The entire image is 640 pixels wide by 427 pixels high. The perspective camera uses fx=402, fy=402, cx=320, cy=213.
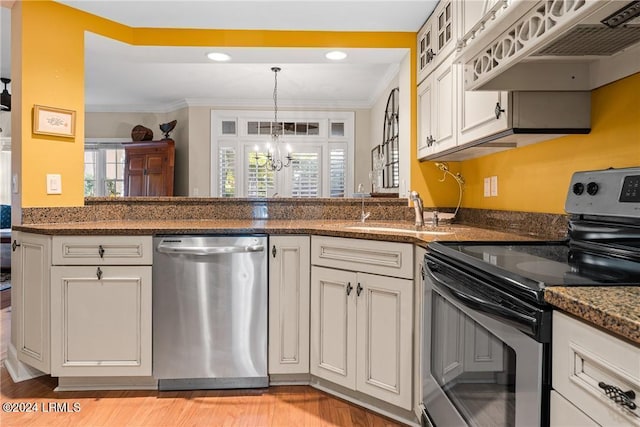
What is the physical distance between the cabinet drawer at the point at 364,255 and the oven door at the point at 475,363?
25 cm

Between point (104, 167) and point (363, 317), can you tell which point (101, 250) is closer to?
point (363, 317)

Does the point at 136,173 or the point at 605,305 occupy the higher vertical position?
the point at 136,173

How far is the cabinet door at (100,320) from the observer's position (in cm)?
210

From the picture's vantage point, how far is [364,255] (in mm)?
1925

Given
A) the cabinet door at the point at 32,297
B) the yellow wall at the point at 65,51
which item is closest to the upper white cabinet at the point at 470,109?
the yellow wall at the point at 65,51

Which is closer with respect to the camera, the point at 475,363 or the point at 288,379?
the point at 475,363

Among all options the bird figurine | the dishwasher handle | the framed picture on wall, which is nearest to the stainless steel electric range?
the dishwasher handle

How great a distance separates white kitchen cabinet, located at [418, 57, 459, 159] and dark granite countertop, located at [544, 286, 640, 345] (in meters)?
1.36

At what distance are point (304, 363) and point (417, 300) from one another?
2.53 ft

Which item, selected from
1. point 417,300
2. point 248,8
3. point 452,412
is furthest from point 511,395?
point 248,8

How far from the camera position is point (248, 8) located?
2.39 m

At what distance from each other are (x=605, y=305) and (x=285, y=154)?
5344mm

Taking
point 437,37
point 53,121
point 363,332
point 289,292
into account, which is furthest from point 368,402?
point 53,121

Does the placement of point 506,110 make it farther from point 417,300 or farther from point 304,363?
point 304,363
